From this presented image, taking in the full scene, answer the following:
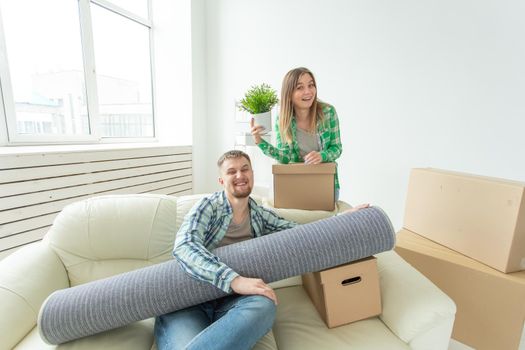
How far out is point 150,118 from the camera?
3.04 metres

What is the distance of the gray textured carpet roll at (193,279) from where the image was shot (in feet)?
2.82

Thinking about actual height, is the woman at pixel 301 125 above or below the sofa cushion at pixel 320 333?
above

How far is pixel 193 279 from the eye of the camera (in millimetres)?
929

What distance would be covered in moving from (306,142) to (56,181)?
157 cm

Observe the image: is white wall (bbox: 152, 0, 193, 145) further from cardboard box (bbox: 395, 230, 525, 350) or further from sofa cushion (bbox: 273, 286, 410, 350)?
cardboard box (bbox: 395, 230, 525, 350)

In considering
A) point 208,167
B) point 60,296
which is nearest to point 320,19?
point 208,167

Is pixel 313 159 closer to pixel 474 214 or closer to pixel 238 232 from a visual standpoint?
pixel 238 232

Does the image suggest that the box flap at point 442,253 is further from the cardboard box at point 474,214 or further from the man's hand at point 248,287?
the man's hand at point 248,287

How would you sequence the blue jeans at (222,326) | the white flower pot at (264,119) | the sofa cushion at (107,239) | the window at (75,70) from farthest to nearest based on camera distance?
1. the window at (75,70)
2. the white flower pot at (264,119)
3. the sofa cushion at (107,239)
4. the blue jeans at (222,326)

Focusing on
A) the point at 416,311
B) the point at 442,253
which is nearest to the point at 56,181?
the point at 416,311

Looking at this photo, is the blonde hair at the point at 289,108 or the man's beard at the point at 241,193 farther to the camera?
the blonde hair at the point at 289,108

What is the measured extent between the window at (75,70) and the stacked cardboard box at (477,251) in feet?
8.37

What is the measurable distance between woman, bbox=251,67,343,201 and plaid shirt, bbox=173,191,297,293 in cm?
42

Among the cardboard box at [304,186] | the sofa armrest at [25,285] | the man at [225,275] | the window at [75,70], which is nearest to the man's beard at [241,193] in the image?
the man at [225,275]
